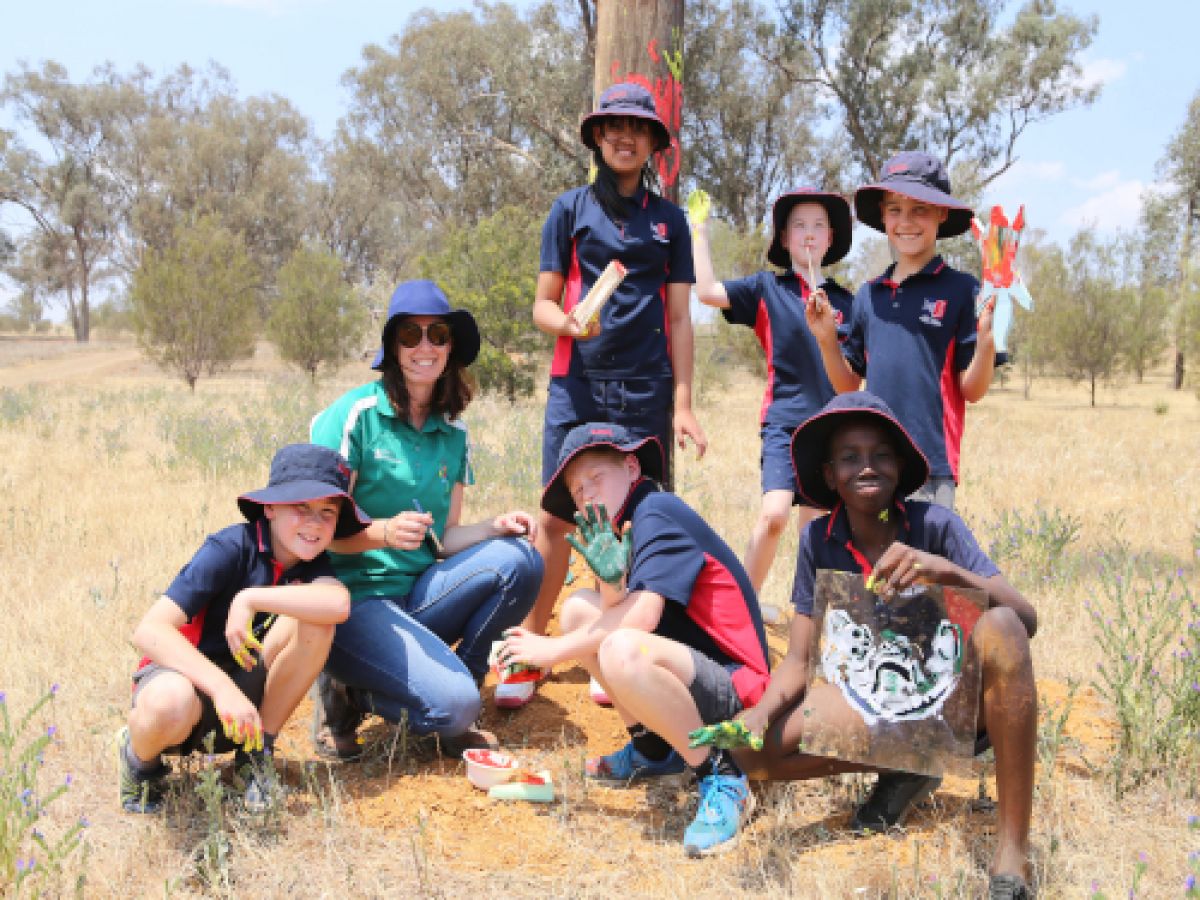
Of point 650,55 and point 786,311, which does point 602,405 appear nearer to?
point 786,311

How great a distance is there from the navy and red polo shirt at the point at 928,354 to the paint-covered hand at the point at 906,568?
114 centimetres

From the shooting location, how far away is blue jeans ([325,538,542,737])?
131 inches

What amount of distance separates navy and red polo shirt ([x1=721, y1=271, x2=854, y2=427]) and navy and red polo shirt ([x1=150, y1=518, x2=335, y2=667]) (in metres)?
2.07

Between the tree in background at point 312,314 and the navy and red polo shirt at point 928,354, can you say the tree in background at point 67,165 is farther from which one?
the navy and red polo shirt at point 928,354

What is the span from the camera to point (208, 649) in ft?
9.90

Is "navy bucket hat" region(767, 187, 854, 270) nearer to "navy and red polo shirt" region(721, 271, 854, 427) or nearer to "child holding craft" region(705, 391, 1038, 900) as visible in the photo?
"navy and red polo shirt" region(721, 271, 854, 427)

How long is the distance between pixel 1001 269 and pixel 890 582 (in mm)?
1355

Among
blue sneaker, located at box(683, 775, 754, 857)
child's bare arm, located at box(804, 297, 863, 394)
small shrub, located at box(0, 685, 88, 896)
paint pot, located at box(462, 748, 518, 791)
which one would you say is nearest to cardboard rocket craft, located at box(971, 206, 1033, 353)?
child's bare arm, located at box(804, 297, 863, 394)

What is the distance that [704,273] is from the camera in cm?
412

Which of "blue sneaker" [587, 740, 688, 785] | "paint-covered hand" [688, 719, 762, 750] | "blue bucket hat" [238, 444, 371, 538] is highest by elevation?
"blue bucket hat" [238, 444, 371, 538]

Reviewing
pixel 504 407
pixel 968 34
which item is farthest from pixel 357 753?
pixel 968 34

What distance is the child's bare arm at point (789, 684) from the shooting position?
8.76 ft

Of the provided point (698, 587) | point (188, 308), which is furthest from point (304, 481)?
point (188, 308)

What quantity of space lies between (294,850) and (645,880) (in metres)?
1.00
